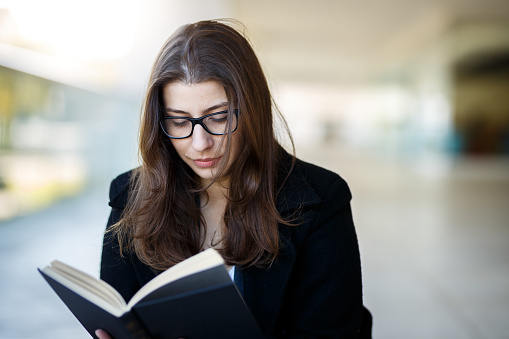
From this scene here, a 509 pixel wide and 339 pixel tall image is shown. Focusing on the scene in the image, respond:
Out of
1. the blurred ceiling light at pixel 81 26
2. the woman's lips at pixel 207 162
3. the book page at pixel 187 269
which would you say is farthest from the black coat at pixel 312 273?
the blurred ceiling light at pixel 81 26

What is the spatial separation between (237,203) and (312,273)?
27 cm

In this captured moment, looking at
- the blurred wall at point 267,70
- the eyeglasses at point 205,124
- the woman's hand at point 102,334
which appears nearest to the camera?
the woman's hand at point 102,334

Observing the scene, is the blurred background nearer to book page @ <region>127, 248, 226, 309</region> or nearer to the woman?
the woman

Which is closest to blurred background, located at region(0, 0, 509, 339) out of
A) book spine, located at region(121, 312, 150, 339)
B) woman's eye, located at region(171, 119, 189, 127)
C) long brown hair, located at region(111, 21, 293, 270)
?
long brown hair, located at region(111, 21, 293, 270)

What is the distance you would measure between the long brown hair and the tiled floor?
→ 1.09ft

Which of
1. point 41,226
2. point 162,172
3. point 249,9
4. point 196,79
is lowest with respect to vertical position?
point 41,226

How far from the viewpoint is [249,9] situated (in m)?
10.9

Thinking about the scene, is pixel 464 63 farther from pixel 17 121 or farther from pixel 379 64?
pixel 17 121

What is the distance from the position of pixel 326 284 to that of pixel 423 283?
2.40 metres

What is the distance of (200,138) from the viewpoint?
121 cm

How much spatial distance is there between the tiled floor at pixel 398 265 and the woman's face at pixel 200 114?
519mm

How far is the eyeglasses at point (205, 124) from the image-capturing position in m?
1.19

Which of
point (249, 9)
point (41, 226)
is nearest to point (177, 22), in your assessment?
point (41, 226)

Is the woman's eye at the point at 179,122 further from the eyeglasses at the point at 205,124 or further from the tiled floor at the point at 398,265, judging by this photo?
the tiled floor at the point at 398,265
